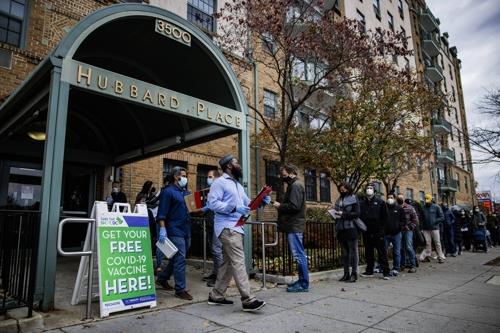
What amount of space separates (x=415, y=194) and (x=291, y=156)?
1988cm

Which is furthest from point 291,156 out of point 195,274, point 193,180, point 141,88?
point 141,88

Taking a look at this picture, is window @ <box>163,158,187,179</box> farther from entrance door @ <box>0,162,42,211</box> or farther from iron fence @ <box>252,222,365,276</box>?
iron fence @ <box>252,222,365,276</box>


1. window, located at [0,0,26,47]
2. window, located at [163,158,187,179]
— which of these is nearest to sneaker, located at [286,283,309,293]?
window, located at [163,158,187,179]

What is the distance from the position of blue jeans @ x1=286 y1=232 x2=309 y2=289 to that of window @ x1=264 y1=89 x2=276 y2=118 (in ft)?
35.4

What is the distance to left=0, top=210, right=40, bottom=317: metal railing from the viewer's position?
149 inches

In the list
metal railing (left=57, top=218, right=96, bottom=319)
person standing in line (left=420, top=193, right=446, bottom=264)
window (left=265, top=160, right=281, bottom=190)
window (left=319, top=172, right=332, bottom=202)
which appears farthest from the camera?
window (left=319, top=172, right=332, bottom=202)

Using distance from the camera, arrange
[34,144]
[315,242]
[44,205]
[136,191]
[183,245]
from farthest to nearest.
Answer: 1. [136,191]
2. [34,144]
3. [315,242]
4. [183,245]
5. [44,205]

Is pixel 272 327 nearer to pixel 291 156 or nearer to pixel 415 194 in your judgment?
pixel 291 156

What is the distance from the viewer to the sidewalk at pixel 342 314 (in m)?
3.77

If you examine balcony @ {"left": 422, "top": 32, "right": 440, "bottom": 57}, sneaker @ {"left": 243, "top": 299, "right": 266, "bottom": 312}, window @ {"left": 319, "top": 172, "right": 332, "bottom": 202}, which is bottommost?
sneaker @ {"left": 243, "top": 299, "right": 266, "bottom": 312}

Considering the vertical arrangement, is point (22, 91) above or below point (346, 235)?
above

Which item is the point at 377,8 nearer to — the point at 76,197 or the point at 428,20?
the point at 428,20

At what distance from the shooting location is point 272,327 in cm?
378

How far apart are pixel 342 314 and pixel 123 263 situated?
2854 millimetres
